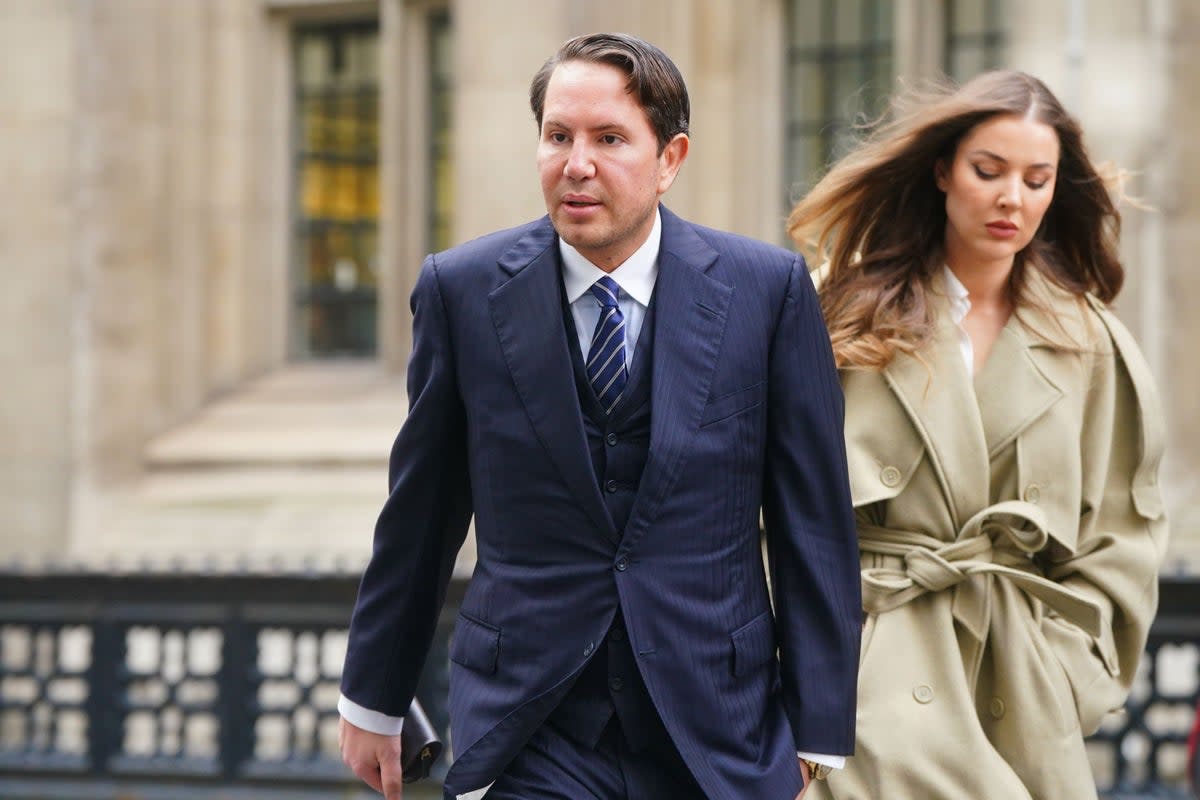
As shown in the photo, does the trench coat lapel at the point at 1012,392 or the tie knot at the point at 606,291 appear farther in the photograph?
the trench coat lapel at the point at 1012,392

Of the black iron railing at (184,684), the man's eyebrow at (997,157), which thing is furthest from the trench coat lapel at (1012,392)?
the black iron railing at (184,684)

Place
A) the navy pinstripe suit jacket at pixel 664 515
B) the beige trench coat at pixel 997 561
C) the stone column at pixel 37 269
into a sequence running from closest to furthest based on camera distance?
1. the navy pinstripe suit jacket at pixel 664 515
2. the beige trench coat at pixel 997 561
3. the stone column at pixel 37 269

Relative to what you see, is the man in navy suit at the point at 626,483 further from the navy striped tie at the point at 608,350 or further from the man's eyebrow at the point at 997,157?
the man's eyebrow at the point at 997,157

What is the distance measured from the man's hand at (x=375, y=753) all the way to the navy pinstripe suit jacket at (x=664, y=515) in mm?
140

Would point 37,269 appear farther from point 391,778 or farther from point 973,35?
point 391,778

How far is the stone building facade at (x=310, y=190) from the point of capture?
32.0ft

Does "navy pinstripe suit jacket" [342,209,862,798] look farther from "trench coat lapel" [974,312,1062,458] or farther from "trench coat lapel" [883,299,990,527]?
"trench coat lapel" [974,312,1062,458]

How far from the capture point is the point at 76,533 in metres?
11.7

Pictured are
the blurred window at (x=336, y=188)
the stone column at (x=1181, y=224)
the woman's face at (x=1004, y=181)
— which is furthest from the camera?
the blurred window at (x=336, y=188)

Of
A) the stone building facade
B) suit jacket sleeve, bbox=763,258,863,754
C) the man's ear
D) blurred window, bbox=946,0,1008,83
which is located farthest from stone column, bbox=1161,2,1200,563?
the man's ear

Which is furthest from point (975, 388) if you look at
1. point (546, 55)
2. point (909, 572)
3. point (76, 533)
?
point (76, 533)

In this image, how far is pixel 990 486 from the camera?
3.95 meters

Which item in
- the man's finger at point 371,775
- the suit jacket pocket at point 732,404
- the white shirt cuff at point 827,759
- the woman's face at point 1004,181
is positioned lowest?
the man's finger at point 371,775

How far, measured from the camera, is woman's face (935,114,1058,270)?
3904 mm
